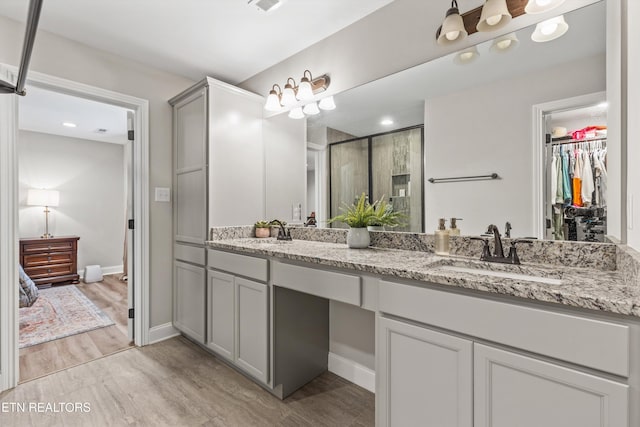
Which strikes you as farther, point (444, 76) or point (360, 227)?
point (360, 227)

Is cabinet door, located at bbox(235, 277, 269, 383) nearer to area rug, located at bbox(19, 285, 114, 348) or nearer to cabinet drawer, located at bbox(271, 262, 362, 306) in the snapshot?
cabinet drawer, located at bbox(271, 262, 362, 306)

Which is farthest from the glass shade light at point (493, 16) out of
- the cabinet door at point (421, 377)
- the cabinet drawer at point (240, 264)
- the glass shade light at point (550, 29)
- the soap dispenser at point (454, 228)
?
the cabinet drawer at point (240, 264)

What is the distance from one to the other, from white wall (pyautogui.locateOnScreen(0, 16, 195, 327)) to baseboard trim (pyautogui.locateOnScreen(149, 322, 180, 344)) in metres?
0.04

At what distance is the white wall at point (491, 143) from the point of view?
1.42 metres

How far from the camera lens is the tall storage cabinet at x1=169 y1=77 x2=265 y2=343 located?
2.49 metres

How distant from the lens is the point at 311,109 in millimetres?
2441

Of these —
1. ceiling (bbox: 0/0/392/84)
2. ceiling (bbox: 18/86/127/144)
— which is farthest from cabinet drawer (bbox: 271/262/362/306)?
ceiling (bbox: 18/86/127/144)

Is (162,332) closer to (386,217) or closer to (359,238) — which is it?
(359,238)

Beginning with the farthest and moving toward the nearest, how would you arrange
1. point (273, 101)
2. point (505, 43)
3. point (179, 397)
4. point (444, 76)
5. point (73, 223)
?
point (73, 223)
point (273, 101)
point (179, 397)
point (444, 76)
point (505, 43)

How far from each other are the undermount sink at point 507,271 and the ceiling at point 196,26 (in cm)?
163

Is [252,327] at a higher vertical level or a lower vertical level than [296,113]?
lower

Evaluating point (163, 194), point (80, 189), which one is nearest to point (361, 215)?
point (163, 194)

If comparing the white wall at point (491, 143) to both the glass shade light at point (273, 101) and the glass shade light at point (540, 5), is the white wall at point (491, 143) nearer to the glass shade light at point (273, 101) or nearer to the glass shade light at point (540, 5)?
the glass shade light at point (540, 5)

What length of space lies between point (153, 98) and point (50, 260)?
3.64m
